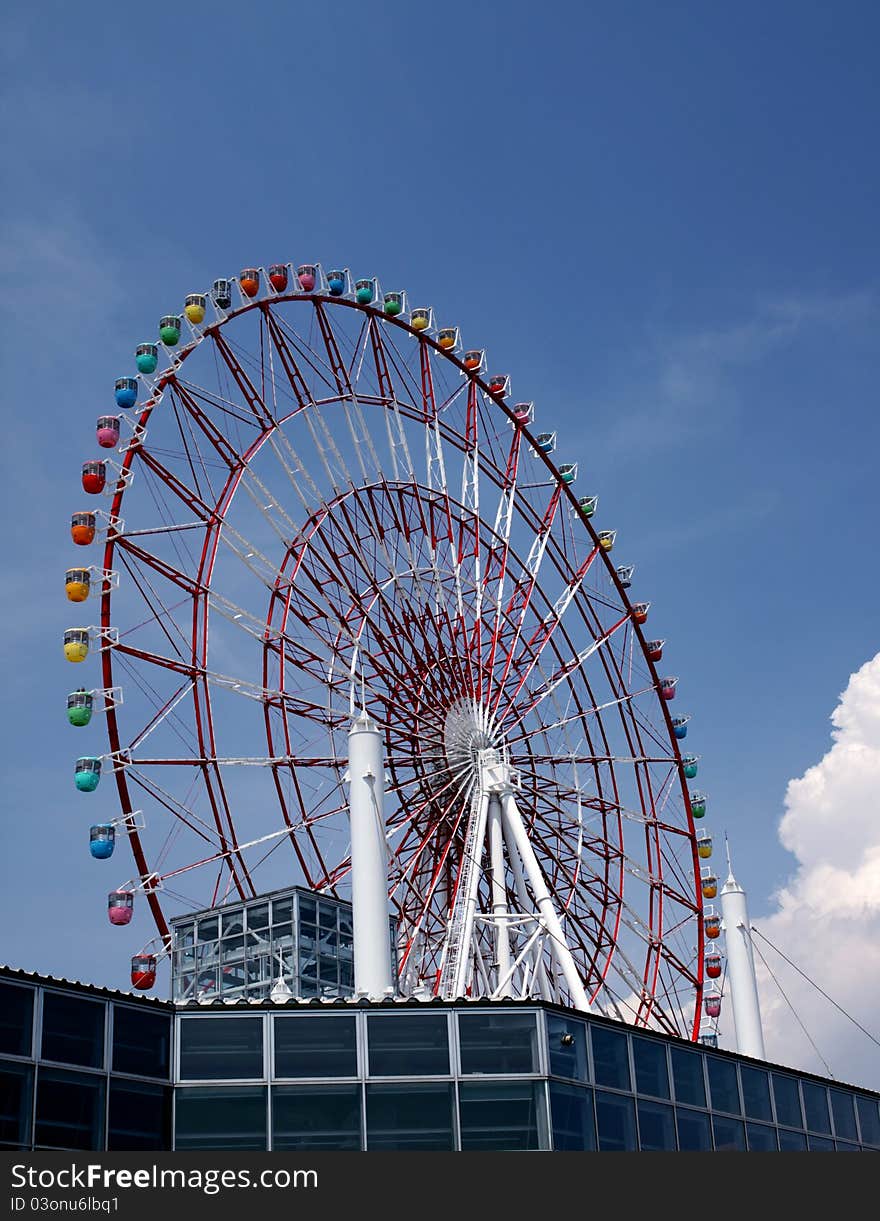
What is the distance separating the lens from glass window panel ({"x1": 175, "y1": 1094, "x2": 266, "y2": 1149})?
2662 centimetres

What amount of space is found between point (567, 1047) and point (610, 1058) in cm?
142

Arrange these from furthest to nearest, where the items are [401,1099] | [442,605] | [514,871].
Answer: [442,605]
[514,871]
[401,1099]

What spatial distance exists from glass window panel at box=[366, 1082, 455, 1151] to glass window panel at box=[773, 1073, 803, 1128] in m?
9.81

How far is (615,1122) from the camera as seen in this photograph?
29.5 metres

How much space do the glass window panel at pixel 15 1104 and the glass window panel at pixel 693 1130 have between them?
12.7 m

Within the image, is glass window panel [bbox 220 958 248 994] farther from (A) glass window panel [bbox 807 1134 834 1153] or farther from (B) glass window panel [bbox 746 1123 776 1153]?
(A) glass window panel [bbox 807 1134 834 1153]

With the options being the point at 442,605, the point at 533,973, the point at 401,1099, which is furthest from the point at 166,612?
the point at 401,1099

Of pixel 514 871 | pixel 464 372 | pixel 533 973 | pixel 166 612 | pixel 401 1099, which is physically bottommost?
pixel 401 1099

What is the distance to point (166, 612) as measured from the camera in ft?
129

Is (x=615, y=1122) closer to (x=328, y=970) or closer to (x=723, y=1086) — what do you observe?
(x=723, y=1086)

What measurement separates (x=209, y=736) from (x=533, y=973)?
9649 mm

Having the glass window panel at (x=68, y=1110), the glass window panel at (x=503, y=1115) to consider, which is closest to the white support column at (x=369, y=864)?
the glass window panel at (x=503, y=1115)

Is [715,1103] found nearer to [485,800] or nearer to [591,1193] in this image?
[591,1193]

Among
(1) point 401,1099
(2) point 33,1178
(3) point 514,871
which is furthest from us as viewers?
(3) point 514,871
